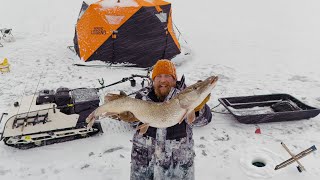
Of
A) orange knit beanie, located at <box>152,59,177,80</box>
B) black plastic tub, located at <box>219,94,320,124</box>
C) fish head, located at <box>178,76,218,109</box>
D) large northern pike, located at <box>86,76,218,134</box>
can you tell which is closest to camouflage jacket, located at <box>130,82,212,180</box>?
orange knit beanie, located at <box>152,59,177,80</box>

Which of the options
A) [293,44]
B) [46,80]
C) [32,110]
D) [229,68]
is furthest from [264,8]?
[32,110]

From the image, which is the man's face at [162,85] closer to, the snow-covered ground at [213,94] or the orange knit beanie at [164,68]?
the orange knit beanie at [164,68]

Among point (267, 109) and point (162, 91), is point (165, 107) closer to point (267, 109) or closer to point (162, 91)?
point (162, 91)

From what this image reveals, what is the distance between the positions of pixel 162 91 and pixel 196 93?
0.84 m

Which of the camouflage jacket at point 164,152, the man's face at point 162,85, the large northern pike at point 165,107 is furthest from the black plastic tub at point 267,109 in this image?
the large northern pike at point 165,107

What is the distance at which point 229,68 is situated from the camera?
41.9 feet

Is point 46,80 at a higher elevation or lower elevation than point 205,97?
lower

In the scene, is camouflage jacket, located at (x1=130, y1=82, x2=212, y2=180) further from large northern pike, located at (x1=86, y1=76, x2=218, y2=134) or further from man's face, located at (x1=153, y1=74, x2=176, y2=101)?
large northern pike, located at (x1=86, y1=76, x2=218, y2=134)

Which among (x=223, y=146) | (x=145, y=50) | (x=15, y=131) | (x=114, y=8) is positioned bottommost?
(x=223, y=146)

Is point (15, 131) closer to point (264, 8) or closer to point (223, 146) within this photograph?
point (223, 146)

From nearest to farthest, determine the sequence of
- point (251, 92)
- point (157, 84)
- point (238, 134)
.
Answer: point (157, 84)
point (238, 134)
point (251, 92)

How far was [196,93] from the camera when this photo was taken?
2.91 meters

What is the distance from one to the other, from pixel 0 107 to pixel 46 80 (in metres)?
2.52

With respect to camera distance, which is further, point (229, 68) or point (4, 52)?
point (4, 52)
